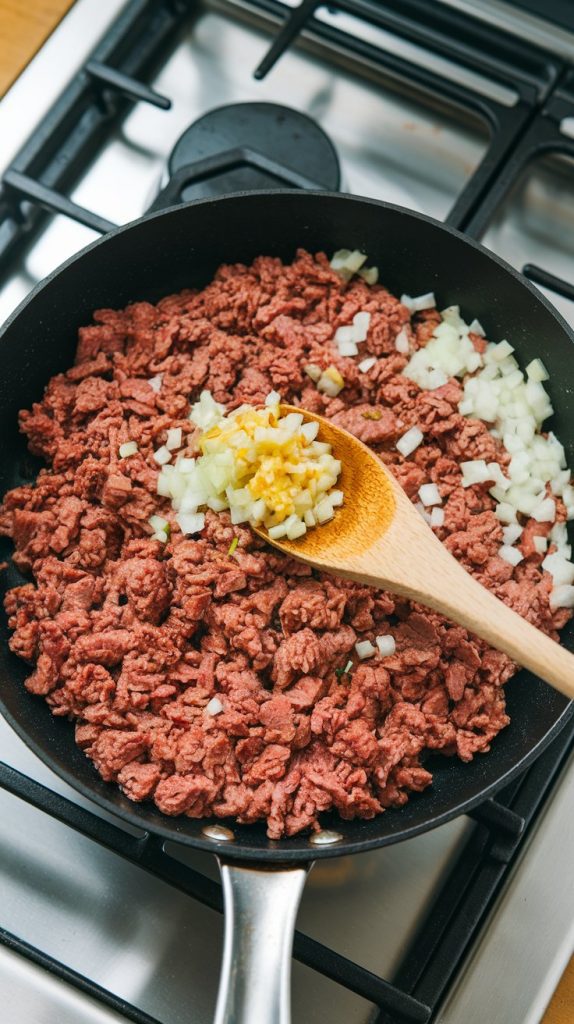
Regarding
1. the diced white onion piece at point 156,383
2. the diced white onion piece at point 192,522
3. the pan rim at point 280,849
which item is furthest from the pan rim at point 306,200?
the pan rim at point 280,849

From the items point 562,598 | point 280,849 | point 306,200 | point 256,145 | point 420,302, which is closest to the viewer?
point 280,849

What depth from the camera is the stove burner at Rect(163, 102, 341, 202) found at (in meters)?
2.04

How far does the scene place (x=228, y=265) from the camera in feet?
6.50

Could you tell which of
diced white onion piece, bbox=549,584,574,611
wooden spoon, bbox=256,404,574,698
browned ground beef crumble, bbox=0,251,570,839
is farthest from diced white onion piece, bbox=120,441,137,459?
diced white onion piece, bbox=549,584,574,611

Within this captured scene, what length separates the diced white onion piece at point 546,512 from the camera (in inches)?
70.4

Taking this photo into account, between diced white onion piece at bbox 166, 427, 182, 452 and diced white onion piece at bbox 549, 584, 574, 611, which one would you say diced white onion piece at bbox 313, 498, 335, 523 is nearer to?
Result: diced white onion piece at bbox 166, 427, 182, 452

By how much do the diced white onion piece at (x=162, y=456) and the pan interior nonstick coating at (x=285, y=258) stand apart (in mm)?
271

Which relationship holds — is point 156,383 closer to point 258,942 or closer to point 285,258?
point 285,258

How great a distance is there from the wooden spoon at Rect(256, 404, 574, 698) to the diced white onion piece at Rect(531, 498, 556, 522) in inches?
10.8

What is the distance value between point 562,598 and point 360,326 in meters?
0.64

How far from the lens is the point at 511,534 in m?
1.79

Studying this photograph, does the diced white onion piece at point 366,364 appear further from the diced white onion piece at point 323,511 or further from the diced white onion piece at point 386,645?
the diced white onion piece at point 386,645

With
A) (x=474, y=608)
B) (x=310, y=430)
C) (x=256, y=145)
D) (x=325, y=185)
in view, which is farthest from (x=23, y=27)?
(x=474, y=608)

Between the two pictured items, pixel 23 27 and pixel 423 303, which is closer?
pixel 423 303
